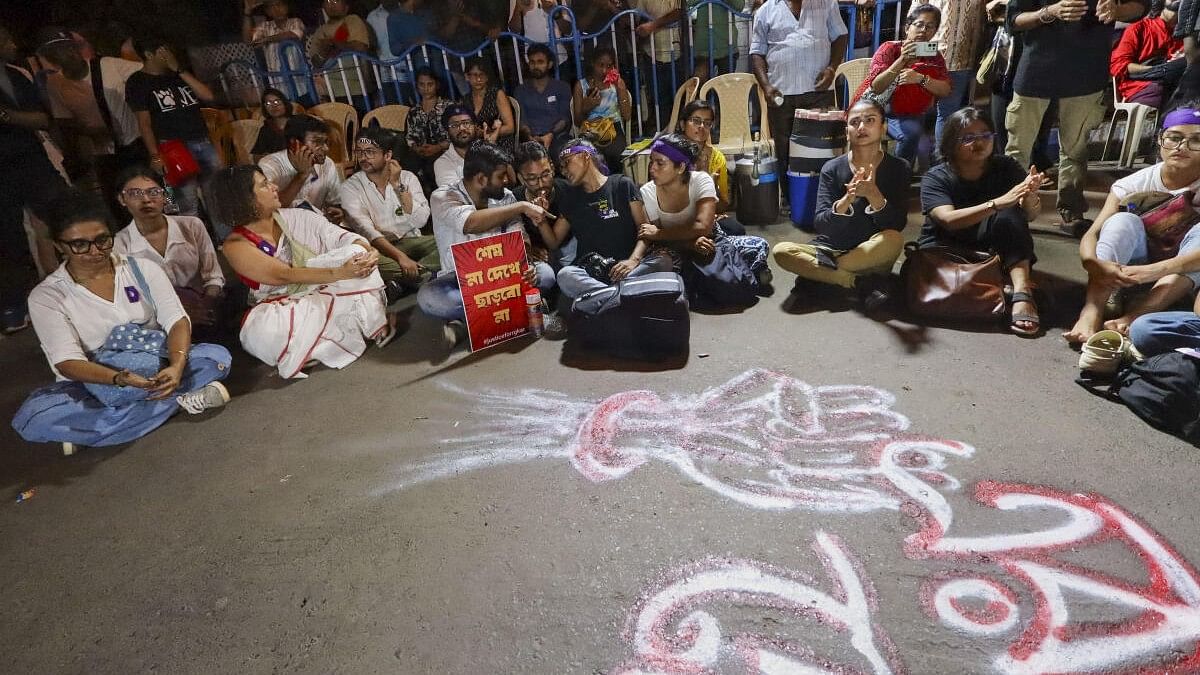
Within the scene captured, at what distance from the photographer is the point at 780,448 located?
2543 mm

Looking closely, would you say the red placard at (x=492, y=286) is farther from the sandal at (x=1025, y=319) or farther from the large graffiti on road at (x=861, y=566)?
the sandal at (x=1025, y=319)

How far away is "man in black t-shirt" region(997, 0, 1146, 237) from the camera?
3.98 m

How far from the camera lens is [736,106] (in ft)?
18.9

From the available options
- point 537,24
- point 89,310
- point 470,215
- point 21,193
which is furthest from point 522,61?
point 89,310

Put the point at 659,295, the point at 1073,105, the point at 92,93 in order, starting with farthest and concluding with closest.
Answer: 1. the point at 92,93
2. the point at 1073,105
3. the point at 659,295

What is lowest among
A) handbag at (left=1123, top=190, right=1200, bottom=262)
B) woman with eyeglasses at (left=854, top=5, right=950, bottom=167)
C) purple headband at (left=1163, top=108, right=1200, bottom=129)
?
handbag at (left=1123, top=190, right=1200, bottom=262)

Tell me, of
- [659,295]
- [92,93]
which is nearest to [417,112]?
[92,93]

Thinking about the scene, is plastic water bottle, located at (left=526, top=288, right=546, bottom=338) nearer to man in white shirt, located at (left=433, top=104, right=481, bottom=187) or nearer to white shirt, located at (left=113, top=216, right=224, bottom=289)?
man in white shirt, located at (left=433, top=104, right=481, bottom=187)

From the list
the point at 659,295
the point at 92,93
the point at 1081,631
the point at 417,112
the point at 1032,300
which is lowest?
the point at 1081,631

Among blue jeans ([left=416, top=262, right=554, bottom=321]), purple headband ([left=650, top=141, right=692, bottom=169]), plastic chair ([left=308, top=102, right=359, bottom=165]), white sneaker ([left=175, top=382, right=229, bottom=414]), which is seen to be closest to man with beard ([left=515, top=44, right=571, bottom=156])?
plastic chair ([left=308, top=102, right=359, bottom=165])

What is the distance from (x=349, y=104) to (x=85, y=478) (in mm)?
4335

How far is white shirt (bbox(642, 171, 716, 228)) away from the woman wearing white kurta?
175cm

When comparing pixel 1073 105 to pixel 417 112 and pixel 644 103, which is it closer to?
pixel 644 103

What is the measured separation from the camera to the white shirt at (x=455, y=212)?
12.5 feet
